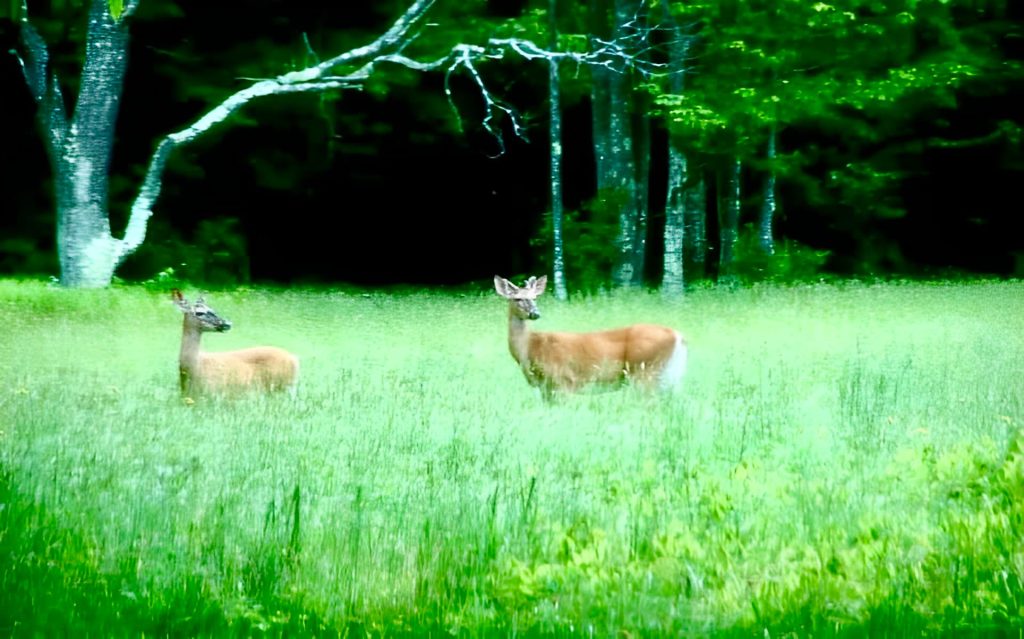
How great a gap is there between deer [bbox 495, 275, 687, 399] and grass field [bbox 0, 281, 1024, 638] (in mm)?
192

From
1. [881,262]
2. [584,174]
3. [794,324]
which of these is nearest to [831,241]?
[881,262]

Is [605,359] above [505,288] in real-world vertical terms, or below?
below

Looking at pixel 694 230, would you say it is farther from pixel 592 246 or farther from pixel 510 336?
pixel 510 336

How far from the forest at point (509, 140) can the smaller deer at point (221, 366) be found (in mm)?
8814

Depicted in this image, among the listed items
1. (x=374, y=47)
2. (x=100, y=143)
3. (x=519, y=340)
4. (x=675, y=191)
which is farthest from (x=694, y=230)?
(x=519, y=340)

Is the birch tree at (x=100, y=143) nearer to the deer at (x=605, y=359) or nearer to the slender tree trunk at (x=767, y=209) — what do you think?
the slender tree trunk at (x=767, y=209)

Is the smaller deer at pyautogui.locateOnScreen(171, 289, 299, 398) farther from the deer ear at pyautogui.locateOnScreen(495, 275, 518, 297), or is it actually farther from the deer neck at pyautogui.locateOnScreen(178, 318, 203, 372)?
the deer ear at pyautogui.locateOnScreen(495, 275, 518, 297)

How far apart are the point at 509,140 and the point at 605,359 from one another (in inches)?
773

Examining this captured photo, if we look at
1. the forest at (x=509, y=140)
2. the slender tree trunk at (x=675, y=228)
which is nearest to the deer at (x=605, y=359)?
the forest at (x=509, y=140)

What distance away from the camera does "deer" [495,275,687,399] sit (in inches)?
413

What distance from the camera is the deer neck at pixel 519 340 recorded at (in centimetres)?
1071

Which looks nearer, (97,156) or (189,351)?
(189,351)

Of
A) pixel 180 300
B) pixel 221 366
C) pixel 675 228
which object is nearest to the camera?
pixel 221 366

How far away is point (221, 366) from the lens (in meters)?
10.4
